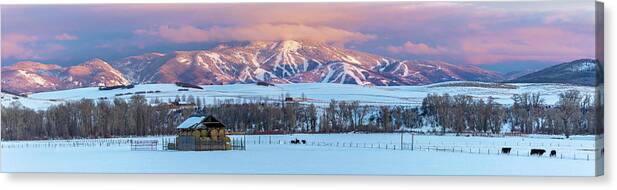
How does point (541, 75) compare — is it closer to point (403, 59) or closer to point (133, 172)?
point (403, 59)

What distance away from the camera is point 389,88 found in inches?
746

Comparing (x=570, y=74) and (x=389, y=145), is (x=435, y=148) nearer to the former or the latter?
(x=389, y=145)

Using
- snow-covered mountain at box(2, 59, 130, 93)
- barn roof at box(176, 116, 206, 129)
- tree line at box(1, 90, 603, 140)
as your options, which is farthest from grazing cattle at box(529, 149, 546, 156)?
snow-covered mountain at box(2, 59, 130, 93)

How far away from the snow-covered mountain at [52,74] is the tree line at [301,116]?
1.09 ft

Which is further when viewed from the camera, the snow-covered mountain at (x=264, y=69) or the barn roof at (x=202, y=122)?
the barn roof at (x=202, y=122)

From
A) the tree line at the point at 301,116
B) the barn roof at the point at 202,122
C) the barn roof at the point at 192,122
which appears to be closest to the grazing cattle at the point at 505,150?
the tree line at the point at 301,116

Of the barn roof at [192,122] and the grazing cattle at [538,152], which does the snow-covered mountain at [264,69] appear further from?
the grazing cattle at [538,152]

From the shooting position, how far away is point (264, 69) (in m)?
19.3

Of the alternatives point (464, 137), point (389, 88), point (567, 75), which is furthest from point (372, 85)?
point (567, 75)

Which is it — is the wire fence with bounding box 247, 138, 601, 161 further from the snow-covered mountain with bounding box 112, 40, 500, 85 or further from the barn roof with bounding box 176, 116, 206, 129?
the snow-covered mountain with bounding box 112, 40, 500, 85

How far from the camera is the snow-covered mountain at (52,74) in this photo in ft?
63.0

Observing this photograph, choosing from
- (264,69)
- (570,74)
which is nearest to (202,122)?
(264,69)

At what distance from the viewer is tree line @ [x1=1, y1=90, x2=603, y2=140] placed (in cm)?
1869

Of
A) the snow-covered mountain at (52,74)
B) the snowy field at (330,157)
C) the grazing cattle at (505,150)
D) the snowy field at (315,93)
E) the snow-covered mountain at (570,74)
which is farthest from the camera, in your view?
the snow-covered mountain at (52,74)
